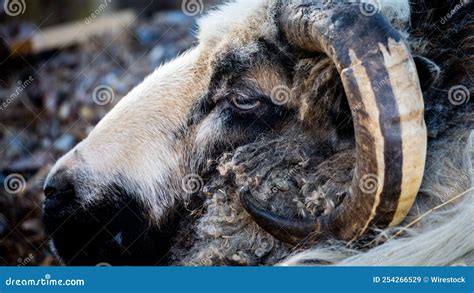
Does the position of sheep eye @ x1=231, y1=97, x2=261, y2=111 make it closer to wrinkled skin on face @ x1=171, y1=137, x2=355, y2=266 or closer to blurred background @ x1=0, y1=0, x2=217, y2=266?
wrinkled skin on face @ x1=171, y1=137, x2=355, y2=266

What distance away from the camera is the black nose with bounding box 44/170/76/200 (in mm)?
3207

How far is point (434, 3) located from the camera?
308cm

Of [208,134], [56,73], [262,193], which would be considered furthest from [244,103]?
[56,73]

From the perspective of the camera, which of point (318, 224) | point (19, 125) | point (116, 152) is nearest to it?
point (318, 224)

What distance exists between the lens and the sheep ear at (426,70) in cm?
276

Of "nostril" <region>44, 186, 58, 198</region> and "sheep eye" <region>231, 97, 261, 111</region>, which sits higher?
"nostril" <region>44, 186, 58, 198</region>

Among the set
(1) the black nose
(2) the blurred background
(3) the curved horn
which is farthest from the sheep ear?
(2) the blurred background

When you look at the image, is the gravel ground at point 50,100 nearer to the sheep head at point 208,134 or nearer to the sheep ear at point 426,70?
the sheep head at point 208,134

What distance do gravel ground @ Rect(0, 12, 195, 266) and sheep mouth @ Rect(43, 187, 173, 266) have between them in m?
0.96

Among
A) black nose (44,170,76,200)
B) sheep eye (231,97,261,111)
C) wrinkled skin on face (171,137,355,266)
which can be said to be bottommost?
wrinkled skin on face (171,137,355,266)

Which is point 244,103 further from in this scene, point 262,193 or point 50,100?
point 50,100
